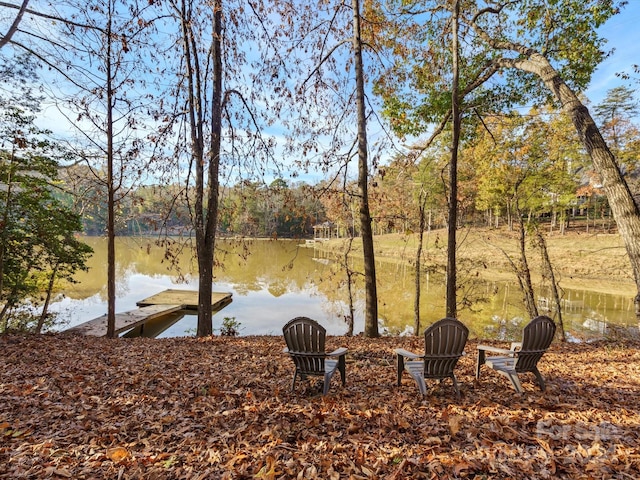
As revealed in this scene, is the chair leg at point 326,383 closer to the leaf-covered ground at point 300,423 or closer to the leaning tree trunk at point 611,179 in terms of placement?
the leaf-covered ground at point 300,423

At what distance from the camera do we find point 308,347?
3623 millimetres

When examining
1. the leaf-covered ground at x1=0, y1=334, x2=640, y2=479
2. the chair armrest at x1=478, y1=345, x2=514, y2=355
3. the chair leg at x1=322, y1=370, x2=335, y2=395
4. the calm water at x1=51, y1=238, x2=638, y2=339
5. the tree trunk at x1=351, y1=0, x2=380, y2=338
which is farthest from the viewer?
the calm water at x1=51, y1=238, x2=638, y2=339

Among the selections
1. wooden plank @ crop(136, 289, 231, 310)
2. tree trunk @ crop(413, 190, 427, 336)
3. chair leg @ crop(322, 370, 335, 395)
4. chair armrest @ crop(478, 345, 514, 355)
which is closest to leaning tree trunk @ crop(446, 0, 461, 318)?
tree trunk @ crop(413, 190, 427, 336)

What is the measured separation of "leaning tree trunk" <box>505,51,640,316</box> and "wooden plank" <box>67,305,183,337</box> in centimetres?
1065

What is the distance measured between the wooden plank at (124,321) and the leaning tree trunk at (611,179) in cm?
1065

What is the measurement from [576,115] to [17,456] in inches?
293

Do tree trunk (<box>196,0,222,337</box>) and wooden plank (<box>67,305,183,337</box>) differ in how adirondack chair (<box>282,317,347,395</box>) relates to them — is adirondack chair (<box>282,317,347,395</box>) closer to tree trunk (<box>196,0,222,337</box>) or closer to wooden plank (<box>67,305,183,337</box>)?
tree trunk (<box>196,0,222,337</box>)

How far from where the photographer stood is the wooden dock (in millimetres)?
8914

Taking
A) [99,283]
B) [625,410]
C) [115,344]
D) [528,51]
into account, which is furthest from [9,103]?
[99,283]

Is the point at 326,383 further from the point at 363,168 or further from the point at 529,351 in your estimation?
the point at 363,168

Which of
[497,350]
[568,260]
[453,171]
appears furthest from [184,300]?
[568,260]

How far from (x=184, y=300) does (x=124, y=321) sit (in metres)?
4.25

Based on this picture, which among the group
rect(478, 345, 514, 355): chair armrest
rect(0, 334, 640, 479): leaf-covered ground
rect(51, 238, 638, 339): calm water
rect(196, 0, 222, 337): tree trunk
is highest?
rect(196, 0, 222, 337): tree trunk

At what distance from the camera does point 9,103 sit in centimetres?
674
